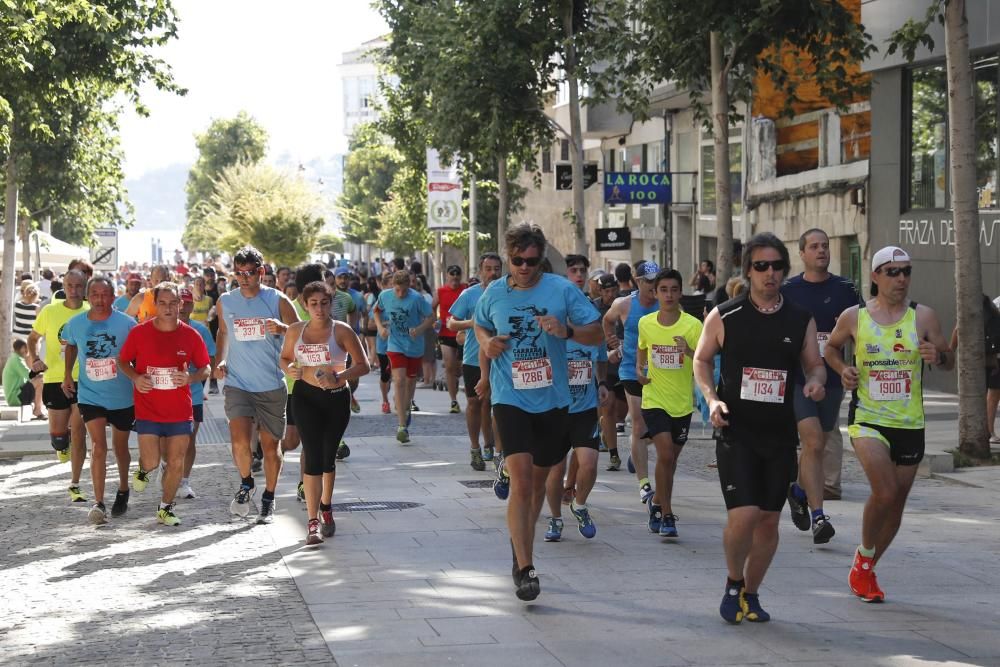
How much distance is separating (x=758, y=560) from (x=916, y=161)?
1658cm

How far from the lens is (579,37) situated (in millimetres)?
26734

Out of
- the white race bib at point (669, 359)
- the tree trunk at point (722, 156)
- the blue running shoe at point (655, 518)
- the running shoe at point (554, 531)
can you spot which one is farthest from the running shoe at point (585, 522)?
the tree trunk at point (722, 156)

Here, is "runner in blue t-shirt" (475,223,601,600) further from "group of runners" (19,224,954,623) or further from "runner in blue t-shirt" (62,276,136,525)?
"runner in blue t-shirt" (62,276,136,525)

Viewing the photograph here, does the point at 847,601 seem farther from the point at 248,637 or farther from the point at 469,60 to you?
the point at 469,60

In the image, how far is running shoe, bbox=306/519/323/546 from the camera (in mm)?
9914

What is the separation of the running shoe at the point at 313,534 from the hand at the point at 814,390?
3706mm

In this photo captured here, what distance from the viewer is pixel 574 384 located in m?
10.3

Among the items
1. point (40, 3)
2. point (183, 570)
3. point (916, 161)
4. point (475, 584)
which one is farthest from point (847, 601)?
point (916, 161)

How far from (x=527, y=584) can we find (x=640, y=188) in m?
20.8

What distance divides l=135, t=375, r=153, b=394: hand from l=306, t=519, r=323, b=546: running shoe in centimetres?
161

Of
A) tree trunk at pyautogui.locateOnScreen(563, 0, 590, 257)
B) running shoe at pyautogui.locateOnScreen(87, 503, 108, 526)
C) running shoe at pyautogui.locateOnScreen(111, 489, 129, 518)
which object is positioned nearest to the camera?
running shoe at pyautogui.locateOnScreen(87, 503, 108, 526)

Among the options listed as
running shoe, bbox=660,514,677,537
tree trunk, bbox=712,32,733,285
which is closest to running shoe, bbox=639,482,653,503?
running shoe, bbox=660,514,677,537

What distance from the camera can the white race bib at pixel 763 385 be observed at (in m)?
7.42

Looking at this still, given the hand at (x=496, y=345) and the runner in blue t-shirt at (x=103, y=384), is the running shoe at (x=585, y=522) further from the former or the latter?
the runner in blue t-shirt at (x=103, y=384)
